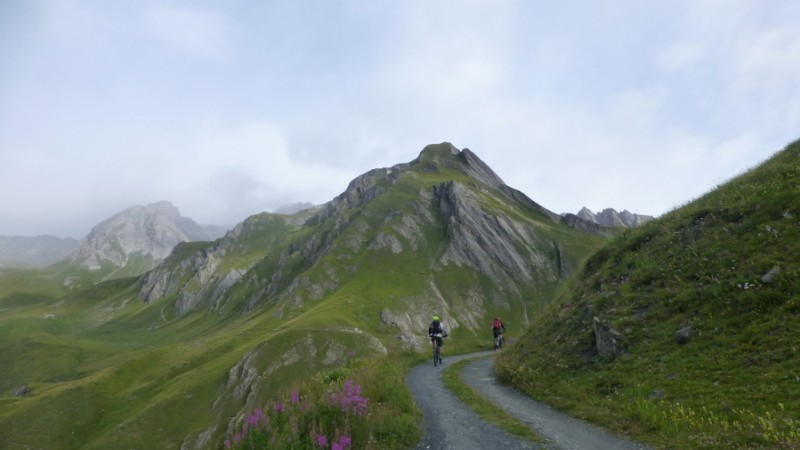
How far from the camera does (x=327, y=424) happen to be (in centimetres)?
1335

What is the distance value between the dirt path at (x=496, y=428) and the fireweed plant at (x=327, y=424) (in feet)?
3.74

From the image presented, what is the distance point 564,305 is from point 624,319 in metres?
7.58

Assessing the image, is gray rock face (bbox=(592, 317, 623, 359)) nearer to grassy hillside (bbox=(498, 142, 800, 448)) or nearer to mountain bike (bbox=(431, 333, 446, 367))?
grassy hillside (bbox=(498, 142, 800, 448))

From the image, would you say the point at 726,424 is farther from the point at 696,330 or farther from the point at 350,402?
the point at 350,402

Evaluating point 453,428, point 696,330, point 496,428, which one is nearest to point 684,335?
point 696,330

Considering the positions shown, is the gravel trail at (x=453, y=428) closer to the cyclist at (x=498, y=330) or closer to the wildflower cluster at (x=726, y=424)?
the wildflower cluster at (x=726, y=424)

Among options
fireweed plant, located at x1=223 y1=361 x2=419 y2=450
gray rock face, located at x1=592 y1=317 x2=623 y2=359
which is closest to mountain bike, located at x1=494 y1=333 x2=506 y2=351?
gray rock face, located at x1=592 y1=317 x2=623 y2=359

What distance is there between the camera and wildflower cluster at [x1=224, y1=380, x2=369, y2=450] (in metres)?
11.8

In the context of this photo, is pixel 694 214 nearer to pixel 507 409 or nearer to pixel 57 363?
pixel 507 409

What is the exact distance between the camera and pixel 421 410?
18641 mm

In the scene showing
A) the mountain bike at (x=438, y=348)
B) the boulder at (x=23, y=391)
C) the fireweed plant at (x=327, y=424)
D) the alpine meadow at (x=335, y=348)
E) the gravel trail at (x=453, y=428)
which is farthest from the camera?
the boulder at (x=23, y=391)

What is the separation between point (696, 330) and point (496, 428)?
980 centimetres

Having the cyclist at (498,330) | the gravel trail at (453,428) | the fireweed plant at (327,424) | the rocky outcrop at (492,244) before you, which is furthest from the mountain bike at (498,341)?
the rocky outcrop at (492,244)

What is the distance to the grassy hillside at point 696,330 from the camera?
13070 millimetres
